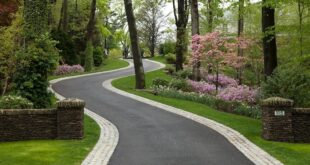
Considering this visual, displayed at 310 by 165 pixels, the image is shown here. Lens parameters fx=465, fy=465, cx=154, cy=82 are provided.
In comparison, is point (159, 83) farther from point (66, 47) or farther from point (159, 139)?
point (66, 47)

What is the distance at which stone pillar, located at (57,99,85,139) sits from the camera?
14.6 metres

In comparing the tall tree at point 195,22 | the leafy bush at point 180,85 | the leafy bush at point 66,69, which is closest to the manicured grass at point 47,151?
the leafy bush at point 180,85

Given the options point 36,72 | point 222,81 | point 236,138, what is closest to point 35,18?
point 36,72

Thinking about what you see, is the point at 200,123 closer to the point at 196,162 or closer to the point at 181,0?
the point at 196,162

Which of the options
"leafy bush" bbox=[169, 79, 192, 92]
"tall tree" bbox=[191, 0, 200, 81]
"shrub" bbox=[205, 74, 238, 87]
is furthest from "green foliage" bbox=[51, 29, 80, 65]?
"leafy bush" bbox=[169, 79, 192, 92]

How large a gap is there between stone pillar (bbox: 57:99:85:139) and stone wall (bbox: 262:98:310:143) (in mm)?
5869

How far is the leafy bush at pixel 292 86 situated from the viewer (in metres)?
17.5

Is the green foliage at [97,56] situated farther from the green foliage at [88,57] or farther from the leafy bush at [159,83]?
the leafy bush at [159,83]

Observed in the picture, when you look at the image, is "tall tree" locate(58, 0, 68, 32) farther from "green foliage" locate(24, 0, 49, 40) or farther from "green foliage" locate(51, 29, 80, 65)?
"green foliage" locate(24, 0, 49, 40)

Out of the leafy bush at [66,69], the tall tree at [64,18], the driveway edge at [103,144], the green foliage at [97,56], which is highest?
the tall tree at [64,18]

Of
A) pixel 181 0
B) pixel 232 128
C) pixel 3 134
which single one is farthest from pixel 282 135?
pixel 181 0

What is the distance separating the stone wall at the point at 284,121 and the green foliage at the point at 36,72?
9.62 metres

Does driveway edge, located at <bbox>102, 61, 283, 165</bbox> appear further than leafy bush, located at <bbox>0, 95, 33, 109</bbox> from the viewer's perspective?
No

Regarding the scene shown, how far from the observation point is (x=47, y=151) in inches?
499
